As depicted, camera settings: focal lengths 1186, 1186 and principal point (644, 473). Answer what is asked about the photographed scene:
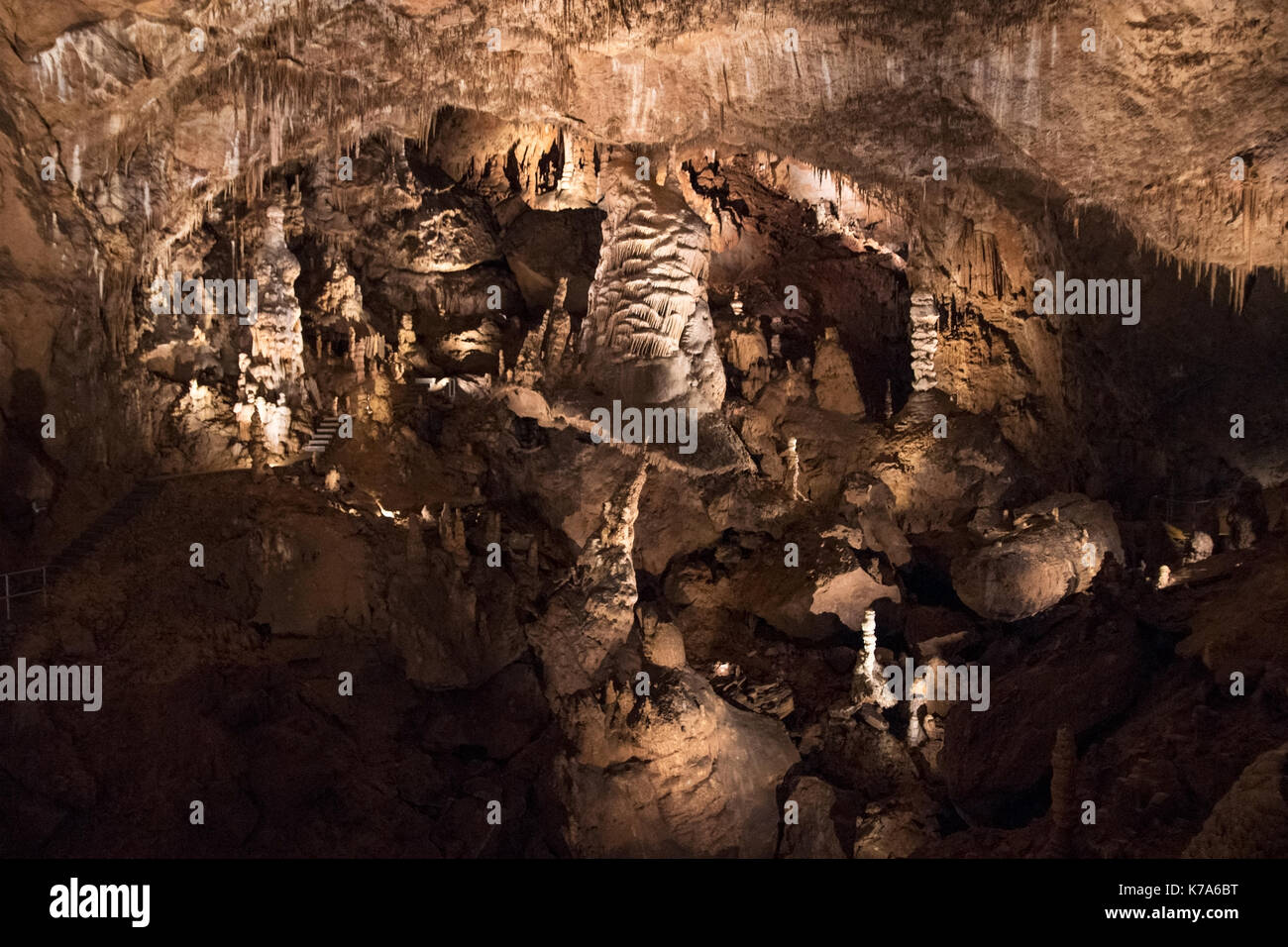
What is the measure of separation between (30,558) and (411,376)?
19.4 ft

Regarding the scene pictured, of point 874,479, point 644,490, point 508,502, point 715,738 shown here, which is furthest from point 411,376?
point 715,738

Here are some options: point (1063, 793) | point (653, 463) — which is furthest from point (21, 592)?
point (1063, 793)

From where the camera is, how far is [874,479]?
51.2 feet

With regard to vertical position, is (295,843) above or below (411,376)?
below

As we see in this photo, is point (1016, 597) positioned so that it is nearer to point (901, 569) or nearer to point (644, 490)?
point (901, 569)
